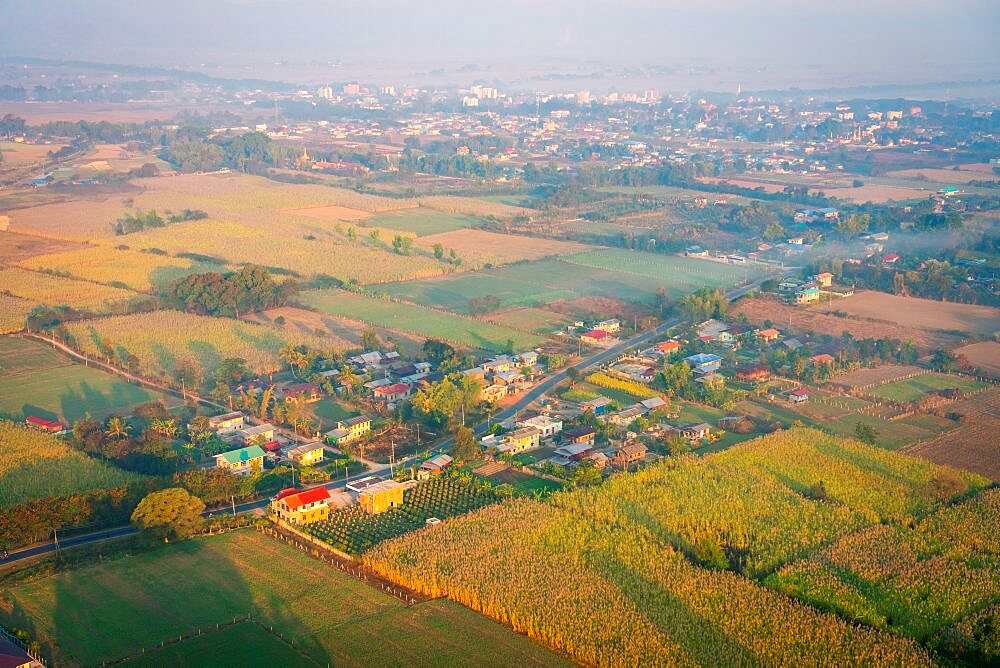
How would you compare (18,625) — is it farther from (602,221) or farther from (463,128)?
(463,128)

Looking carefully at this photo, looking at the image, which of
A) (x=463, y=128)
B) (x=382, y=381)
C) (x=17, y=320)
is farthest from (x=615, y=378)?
(x=463, y=128)

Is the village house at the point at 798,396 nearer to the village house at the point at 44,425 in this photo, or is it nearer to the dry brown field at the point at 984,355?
the dry brown field at the point at 984,355

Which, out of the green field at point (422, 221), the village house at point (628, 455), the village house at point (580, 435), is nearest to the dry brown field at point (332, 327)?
the village house at point (580, 435)

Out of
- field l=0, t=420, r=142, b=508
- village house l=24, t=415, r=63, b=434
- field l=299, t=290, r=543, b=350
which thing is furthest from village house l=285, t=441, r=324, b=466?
field l=299, t=290, r=543, b=350

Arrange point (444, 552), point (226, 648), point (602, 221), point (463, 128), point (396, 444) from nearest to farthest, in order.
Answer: point (226, 648)
point (444, 552)
point (396, 444)
point (602, 221)
point (463, 128)

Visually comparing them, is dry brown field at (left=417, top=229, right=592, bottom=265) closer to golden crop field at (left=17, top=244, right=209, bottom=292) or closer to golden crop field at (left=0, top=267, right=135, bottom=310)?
golden crop field at (left=17, top=244, right=209, bottom=292)
